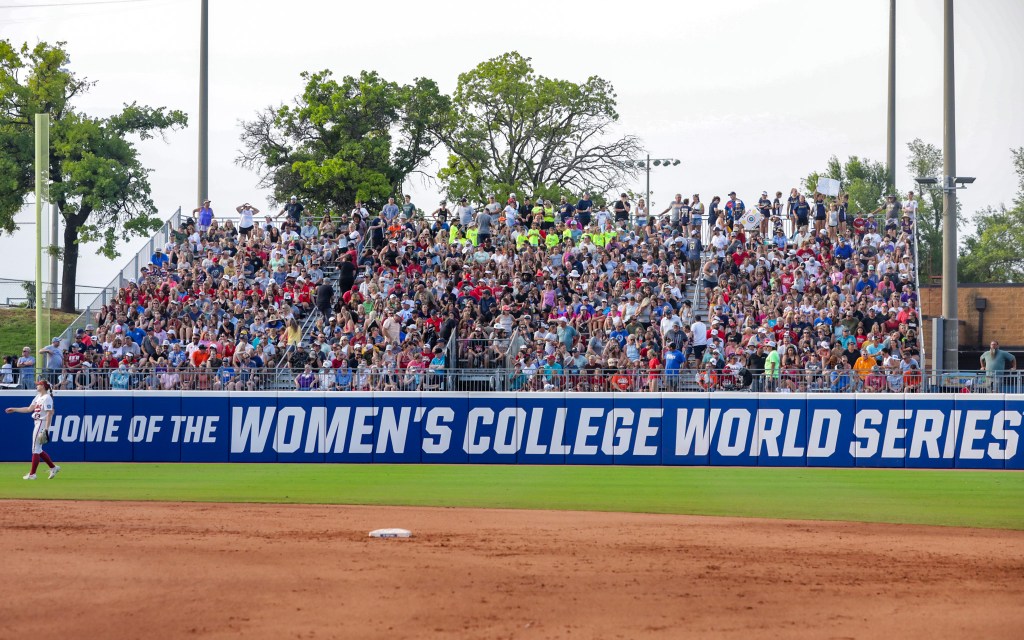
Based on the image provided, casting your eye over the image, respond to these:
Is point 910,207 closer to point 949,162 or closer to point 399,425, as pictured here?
point 949,162

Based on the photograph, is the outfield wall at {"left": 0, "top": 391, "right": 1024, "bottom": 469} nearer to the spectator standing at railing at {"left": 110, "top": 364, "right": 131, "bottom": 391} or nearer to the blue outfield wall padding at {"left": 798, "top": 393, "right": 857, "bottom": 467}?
the blue outfield wall padding at {"left": 798, "top": 393, "right": 857, "bottom": 467}

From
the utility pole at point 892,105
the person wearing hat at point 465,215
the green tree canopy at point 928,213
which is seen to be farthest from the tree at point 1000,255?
the person wearing hat at point 465,215

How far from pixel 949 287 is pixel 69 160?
1516 inches

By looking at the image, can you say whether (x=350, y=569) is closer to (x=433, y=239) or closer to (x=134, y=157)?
(x=433, y=239)

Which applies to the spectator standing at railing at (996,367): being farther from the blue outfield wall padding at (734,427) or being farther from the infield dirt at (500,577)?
the infield dirt at (500,577)

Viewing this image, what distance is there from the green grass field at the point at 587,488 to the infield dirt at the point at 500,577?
1.82 meters

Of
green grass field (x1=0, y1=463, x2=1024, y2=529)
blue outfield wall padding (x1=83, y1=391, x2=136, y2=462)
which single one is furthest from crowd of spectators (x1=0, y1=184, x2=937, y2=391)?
green grass field (x1=0, y1=463, x2=1024, y2=529)

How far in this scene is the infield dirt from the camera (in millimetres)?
9703

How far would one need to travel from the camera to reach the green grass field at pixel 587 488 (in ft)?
58.7

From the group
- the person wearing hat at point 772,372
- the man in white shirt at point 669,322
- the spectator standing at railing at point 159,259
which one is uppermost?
the spectator standing at railing at point 159,259

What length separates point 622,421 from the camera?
25734mm

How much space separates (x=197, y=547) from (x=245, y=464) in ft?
41.5

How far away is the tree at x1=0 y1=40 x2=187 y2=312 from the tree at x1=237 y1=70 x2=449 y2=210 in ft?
18.7

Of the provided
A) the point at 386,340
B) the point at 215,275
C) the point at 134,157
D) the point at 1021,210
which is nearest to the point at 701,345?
the point at 386,340
